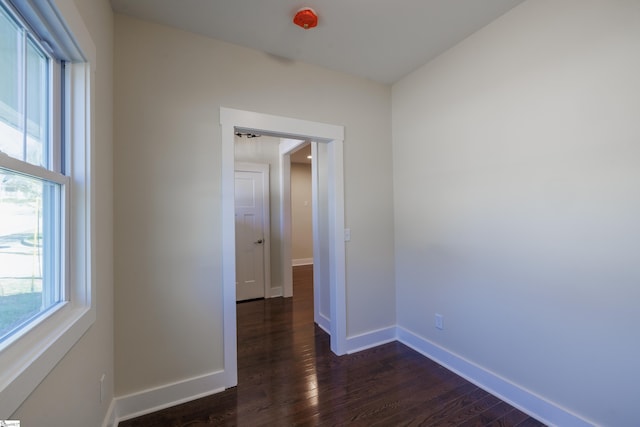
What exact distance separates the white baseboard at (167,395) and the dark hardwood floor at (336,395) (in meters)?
0.05

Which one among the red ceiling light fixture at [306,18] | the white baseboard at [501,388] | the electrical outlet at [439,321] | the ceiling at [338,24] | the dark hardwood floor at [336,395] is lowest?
the dark hardwood floor at [336,395]

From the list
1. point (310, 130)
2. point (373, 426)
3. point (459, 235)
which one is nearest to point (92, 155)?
point (310, 130)

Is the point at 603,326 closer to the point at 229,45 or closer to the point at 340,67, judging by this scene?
the point at 340,67

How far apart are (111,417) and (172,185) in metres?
1.45

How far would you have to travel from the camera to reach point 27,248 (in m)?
0.98

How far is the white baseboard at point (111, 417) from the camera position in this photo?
1.50 meters

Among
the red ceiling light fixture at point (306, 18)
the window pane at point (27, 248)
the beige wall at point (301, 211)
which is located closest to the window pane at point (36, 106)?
the window pane at point (27, 248)

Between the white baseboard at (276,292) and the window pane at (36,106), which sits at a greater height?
the window pane at (36,106)

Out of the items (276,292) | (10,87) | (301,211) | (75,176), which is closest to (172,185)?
(75,176)

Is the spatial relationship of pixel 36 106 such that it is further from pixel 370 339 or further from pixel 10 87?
pixel 370 339

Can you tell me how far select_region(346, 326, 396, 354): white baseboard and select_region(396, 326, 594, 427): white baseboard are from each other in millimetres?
206

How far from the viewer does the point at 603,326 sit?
144cm

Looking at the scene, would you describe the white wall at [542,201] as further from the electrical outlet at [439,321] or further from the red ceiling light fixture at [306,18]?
the red ceiling light fixture at [306,18]

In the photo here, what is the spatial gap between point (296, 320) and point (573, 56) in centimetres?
331
